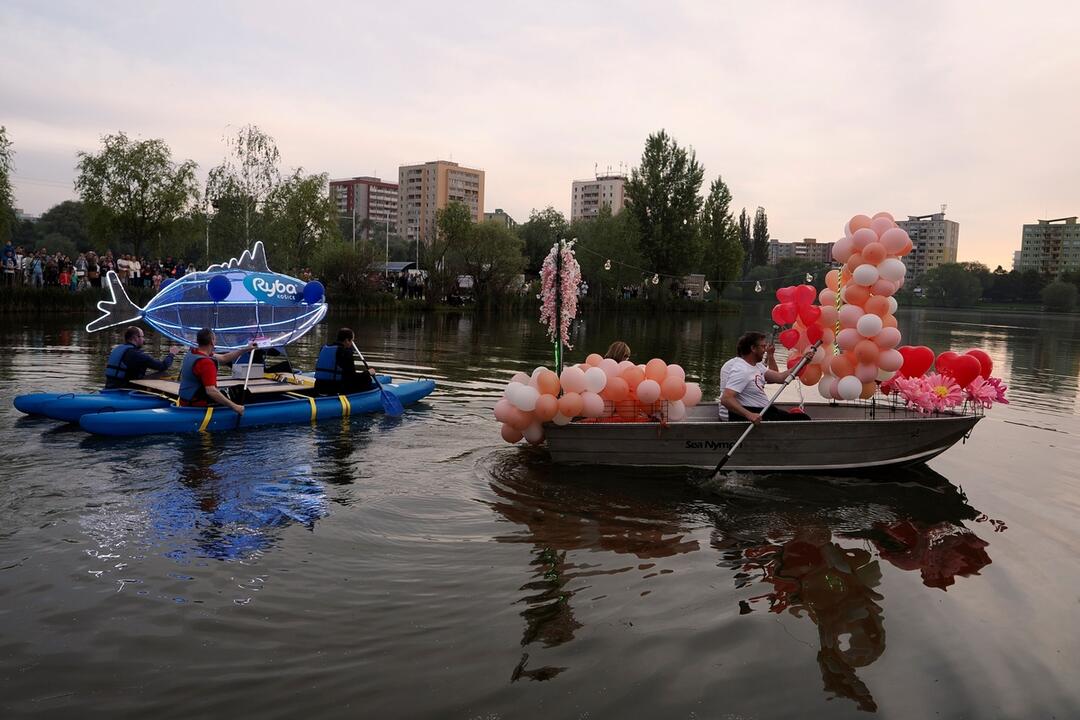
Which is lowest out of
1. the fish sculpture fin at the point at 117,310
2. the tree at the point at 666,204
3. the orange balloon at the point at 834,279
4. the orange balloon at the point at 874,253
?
the fish sculpture fin at the point at 117,310

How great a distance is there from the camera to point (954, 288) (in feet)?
328

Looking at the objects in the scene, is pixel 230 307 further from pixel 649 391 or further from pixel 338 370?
pixel 649 391

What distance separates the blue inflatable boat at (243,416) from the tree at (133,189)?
27586 mm

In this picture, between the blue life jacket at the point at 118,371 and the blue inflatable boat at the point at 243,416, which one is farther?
the blue life jacket at the point at 118,371

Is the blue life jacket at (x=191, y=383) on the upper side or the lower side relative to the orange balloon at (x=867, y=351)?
lower

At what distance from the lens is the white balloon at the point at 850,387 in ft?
32.6

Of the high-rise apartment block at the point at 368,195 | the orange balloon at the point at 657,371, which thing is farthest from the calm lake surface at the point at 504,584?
the high-rise apartment block at the point at 368,195

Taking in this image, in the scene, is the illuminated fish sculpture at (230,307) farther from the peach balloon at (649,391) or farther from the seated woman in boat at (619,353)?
the peach balloon at (649,391)

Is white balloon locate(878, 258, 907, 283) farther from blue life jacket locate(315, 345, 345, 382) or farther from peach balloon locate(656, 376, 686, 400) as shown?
blue life jacket locate(315, 345, 345, 382)

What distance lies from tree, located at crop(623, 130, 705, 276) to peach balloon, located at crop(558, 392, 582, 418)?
178 feet

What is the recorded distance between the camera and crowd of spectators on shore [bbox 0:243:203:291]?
28812mm

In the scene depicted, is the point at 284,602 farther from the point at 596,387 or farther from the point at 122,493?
the point at 596,387

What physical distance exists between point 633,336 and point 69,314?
894 inches

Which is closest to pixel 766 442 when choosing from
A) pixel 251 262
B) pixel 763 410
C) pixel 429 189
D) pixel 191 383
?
pixel 763 410
